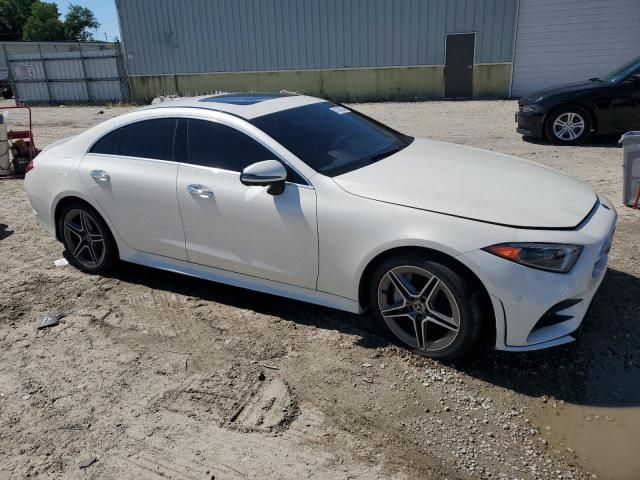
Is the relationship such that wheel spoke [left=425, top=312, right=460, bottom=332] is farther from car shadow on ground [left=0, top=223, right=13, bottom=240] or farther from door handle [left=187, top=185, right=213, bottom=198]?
car shadow on ground [left=0, top=223, right=13, bottom=240]

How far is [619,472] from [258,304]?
2.63m

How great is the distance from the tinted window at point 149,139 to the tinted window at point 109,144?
0.19 ft

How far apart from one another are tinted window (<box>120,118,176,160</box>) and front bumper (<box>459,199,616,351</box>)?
251 cm

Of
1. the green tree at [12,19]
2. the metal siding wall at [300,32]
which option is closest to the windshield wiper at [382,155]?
the metal siding wall at [300,32]

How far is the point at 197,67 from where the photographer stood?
22.8 meters

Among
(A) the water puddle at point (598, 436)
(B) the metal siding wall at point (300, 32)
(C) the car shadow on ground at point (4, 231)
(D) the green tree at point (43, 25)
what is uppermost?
(D) the green tree at point (43, 25)

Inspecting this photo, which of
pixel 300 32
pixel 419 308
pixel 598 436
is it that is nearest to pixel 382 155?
pixel 419 308

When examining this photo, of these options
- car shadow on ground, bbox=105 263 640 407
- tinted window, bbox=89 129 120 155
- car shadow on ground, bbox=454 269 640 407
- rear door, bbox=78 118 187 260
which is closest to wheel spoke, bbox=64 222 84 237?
rear door, bbox=78 118 187 260

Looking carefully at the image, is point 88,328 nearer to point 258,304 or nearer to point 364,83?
point 258,304

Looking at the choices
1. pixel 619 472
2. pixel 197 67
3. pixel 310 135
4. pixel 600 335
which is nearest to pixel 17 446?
pixel 310 135

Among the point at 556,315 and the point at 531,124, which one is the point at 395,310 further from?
the point at 531,124

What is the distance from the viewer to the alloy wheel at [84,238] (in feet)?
15.4

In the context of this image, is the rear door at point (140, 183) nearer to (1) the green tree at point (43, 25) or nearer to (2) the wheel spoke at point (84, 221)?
(2) the wheel spoke at point (84, 221)

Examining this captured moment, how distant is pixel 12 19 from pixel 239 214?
84175mm
